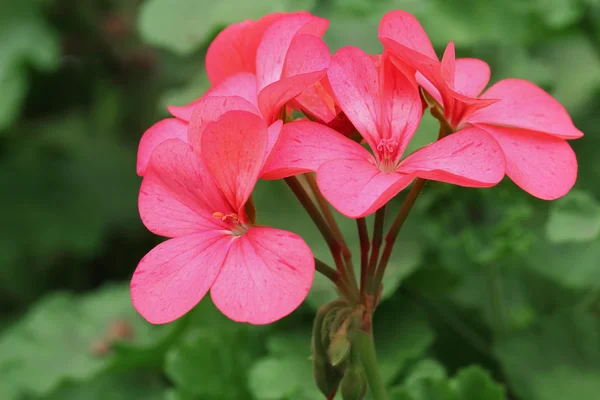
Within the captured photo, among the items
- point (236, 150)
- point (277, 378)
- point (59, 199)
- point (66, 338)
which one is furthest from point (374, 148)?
point (59, 199)

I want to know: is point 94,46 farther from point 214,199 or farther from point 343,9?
point 214,199

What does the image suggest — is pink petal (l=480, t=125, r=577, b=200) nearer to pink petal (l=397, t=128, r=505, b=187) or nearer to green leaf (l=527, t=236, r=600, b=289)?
pink petal (l=397, t=128, r=505, b=187)

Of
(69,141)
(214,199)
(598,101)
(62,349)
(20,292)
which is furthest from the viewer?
(69,141)

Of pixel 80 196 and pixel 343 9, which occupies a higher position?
pixel 343 9

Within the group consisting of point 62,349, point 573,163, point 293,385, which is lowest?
point 62,349

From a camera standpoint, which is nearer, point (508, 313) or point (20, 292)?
point (508, 313)

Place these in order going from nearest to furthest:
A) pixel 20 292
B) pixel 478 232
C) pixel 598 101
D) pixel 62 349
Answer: pixel 478 232, pixel 598 101, pixel 62 349, pixel 20 292

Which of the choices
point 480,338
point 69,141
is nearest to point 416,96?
point 480,338

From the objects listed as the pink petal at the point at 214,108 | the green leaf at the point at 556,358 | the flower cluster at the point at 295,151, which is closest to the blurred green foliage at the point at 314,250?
the green leaf at the point at 556,358
